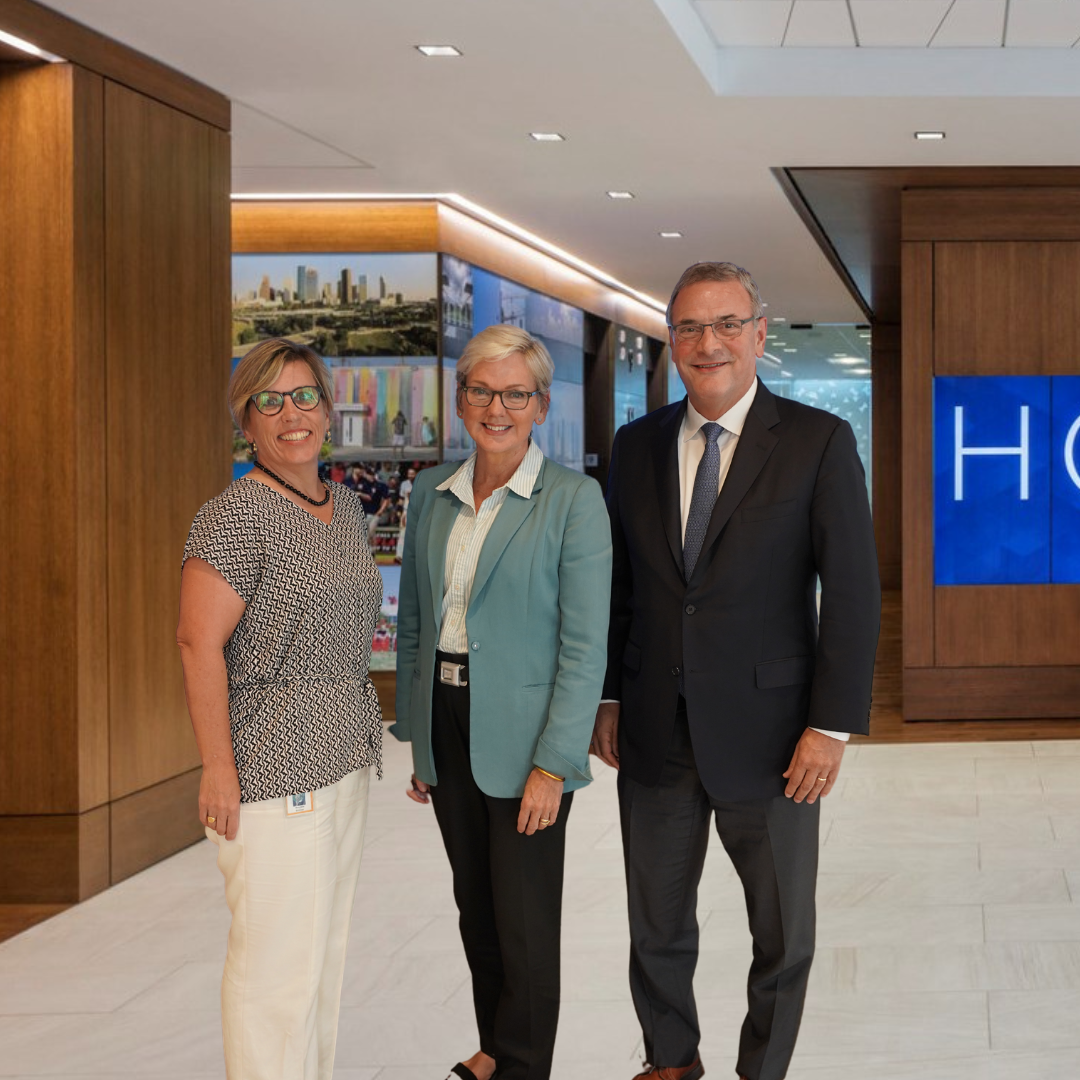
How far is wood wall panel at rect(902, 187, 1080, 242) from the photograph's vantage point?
29.8 ft

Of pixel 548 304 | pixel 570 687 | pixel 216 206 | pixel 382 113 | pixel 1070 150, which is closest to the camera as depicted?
pixel 570 687

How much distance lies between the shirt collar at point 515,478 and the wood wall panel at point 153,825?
319 centimetres

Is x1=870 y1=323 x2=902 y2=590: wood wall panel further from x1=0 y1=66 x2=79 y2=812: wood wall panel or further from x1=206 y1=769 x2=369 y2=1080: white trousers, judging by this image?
x1=206 y1=769 x2=369 y2=1080: white trousers

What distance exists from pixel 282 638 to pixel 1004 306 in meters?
7.44

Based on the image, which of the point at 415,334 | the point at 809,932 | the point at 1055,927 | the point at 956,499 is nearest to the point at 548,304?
the point at 415,334

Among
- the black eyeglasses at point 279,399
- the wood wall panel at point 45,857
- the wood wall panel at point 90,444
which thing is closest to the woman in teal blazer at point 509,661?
the black eyeglasses at point 279,399

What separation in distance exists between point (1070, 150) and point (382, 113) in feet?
13.0

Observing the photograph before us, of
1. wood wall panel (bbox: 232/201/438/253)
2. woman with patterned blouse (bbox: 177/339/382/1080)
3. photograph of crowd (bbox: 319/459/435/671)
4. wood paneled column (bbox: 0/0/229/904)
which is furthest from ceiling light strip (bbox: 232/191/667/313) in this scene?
woman with patterned blouse (bbox: 177/339/382/1080)

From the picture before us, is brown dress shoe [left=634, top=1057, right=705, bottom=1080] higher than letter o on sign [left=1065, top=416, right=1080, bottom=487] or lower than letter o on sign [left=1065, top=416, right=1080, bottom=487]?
lower

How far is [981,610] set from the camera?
922 centimetres

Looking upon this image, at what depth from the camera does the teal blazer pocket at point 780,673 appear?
3088mm

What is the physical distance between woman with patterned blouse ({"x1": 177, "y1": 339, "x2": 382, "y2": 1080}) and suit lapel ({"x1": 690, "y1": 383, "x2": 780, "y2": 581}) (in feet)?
2.59

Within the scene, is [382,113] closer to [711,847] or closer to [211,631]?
[711,847]

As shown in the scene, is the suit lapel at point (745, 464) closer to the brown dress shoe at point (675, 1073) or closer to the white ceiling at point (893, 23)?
the brown dress shoe at point (675, 1073)
